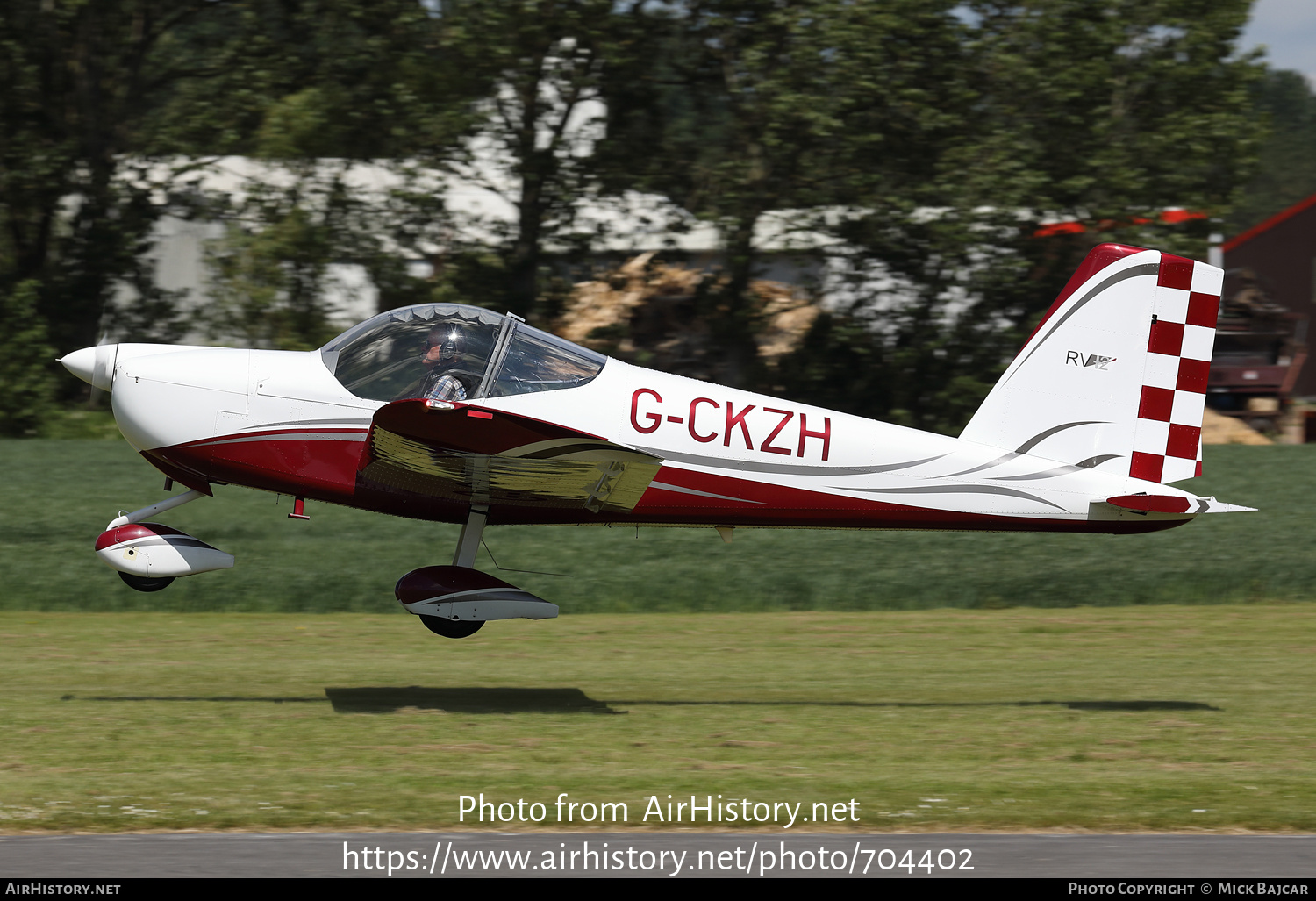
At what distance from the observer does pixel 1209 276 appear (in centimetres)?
881

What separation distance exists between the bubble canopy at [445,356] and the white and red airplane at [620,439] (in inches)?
0.5

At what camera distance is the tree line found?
21.2 m

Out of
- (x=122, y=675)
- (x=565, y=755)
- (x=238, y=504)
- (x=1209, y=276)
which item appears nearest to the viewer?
(x=565, y=755)

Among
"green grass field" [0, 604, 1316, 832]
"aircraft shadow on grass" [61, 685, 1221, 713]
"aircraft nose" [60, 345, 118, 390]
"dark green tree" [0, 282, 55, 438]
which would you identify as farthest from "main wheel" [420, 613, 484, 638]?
"dark green tree" [0, 282, 55, 438]

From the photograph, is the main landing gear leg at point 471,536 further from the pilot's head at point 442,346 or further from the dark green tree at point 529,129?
the dark green tree at point 529,129

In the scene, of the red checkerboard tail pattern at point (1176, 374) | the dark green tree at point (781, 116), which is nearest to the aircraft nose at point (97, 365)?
the red checkerboard tail pattern at point (1176, 374)

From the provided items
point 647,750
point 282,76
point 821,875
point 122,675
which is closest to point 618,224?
point 282,76

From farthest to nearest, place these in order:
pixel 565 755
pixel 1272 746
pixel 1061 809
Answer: pixel 1272 746 → pixel 565 755 → pixel 1061 809

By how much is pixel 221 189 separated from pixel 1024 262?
1302 centimetres

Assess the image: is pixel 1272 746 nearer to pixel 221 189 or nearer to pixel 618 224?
pixel 618 224

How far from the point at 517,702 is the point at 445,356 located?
8.49ft

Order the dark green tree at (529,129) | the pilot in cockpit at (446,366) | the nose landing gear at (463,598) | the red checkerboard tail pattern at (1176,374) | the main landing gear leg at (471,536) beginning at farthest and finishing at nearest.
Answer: the dark green tree at (529,129) → the red checkerboard tail pattern at (1176,374) → the main landing gear leg at (471,536) → the nose landing gear at (463,598) → the pilot in cockpit at (446,366)

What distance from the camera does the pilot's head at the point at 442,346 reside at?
25.8 feet

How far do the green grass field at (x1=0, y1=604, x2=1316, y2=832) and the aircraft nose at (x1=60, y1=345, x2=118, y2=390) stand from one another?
2034 mm
